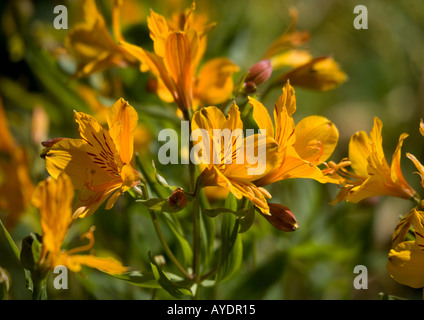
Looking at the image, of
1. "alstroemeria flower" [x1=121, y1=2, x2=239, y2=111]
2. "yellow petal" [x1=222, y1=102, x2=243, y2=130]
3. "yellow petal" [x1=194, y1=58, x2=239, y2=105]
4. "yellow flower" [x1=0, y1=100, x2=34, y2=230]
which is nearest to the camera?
"yellow petal" [x1=222, y1=102, x2=243, y2=130]

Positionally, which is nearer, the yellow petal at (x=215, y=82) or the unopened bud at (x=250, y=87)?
the unopened bud at (x=250, y=87)

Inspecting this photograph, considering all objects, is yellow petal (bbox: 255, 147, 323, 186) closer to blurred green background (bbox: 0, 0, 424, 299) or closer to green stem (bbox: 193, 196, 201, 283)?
green stem (bbox: 193, 196, 201, 283)

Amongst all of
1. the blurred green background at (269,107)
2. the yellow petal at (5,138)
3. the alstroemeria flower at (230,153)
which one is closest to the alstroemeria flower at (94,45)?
the blurred green background at (269,107)

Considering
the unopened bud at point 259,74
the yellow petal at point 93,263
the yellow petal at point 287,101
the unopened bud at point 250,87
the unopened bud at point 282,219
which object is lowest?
the yellow petal at point 93,263

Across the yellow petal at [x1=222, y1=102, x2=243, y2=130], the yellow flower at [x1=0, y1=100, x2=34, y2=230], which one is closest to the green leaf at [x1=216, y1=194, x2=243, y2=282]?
the yellow petal at [x1=222, y1=102, x2=243, y2=130]

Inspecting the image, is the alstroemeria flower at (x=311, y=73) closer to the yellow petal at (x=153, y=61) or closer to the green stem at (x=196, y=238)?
the yellow petal at (x=153, y=61)
